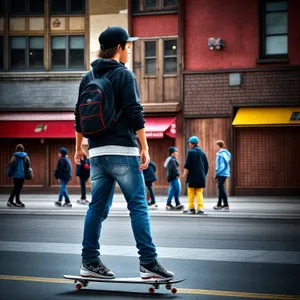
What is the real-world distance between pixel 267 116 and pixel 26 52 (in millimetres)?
10460

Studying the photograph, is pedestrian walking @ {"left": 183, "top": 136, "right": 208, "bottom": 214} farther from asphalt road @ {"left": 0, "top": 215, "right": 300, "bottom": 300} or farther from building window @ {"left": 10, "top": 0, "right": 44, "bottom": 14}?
building window @ {"left": 10, "top": 0, "right": 44, "bottom": 14}

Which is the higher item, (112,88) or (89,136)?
(112,88)

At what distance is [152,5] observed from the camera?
28969 mm

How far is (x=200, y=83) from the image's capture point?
28.2 m

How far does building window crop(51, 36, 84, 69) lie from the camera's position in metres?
30.6

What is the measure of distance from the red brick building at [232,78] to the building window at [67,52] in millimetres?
2683

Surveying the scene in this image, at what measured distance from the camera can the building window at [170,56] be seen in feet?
94.0

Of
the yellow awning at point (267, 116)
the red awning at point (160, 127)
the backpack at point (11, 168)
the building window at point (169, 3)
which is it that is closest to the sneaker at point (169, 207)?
the backpack at point (11, 168)

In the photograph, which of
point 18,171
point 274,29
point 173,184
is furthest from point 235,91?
point 18,171

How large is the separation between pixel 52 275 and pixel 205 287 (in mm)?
1540

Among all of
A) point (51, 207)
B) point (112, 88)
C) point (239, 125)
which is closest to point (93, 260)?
point (112, 88)

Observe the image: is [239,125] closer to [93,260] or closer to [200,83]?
[200,83]

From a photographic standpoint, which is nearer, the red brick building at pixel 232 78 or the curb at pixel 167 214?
the curb at pixel 167 214

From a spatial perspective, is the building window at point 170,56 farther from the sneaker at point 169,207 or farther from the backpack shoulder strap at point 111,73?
the backpack shoulder strap at point 111,73
